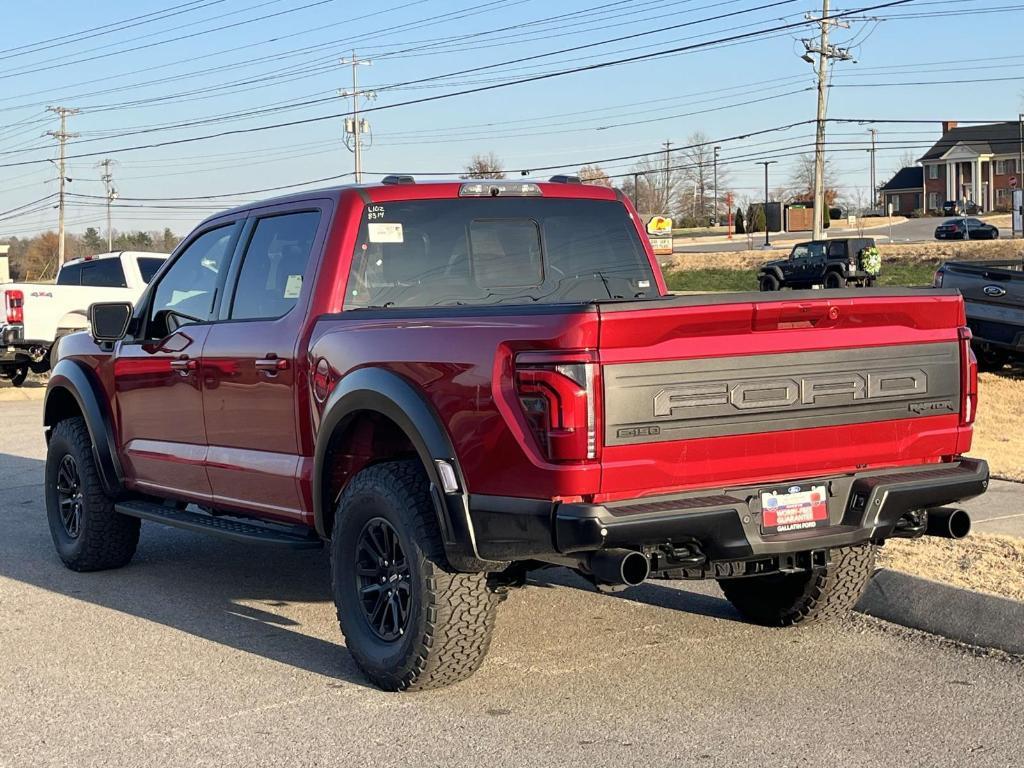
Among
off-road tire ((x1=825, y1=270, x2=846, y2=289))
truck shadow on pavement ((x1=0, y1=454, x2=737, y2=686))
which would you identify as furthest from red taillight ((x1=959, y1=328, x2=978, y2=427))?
off-road tire ((x1=825, y1=270, x2=846, y2=289))

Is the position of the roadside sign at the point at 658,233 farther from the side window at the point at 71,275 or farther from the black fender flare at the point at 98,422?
the side window at the point at 71,275

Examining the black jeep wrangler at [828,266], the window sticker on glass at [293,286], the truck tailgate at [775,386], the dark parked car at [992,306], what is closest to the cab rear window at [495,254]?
the window sticker on glass at [293,286]

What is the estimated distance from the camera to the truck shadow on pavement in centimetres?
613

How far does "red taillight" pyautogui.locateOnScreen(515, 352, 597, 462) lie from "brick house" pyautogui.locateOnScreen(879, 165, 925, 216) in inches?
5451

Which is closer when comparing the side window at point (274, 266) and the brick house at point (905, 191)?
the side window at point (274, 266)

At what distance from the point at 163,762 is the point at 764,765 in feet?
6.70

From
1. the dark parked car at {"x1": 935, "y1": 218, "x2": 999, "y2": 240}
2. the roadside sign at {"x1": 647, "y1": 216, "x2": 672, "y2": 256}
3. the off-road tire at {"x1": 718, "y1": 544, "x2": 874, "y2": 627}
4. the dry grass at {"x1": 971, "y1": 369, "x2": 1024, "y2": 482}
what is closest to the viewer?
the off-road tire at {"x1": 718, "y1": 544, "x2": 874, "y2": 627}

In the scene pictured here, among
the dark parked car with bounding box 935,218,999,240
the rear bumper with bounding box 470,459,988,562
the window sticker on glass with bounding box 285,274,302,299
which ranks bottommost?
the rear bumper with bounding box 470,459,988,562

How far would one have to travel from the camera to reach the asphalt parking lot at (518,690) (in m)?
4.59

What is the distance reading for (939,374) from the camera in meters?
5.31

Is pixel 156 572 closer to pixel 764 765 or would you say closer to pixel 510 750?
pixel 510 750

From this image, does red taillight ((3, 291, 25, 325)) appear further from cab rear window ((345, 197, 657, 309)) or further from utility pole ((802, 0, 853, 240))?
utility pole ((802, 0, 853, 240))

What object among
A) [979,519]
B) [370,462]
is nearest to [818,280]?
[979,519]

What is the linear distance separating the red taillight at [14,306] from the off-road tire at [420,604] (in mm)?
15836
